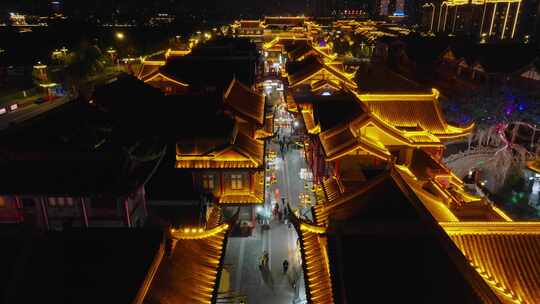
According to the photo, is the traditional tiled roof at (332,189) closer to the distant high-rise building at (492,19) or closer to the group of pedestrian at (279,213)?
the group of pedestrian at (279,213)

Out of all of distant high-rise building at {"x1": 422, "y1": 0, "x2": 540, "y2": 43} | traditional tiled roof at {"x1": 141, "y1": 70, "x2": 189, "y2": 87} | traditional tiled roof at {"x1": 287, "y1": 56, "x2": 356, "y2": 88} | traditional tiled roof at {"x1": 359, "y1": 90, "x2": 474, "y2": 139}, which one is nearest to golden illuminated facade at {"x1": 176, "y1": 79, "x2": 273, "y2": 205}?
traditional tiled roof at {"x1": 359, "y1": 90, "x2": 474, "y2": 139}

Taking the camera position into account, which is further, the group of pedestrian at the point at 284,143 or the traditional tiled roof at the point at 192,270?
A: the group of pedestrian at the point at 284,143

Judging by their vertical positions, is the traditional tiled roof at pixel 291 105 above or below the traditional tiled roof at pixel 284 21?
below

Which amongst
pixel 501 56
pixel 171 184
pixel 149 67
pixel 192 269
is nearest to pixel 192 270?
pixel 192 269

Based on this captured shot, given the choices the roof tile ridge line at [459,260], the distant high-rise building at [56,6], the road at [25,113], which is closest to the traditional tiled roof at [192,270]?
the roof tile ridge line at [459,260]

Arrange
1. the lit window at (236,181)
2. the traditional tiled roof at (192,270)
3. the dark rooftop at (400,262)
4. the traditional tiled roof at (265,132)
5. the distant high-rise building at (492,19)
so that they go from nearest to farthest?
the dark rooftop at (400,262), the traditional tiled roof at (192,270), the lit window at (236,181), the traditional tiled roof at (265,132), the distant high-rise building at (492,19)
